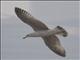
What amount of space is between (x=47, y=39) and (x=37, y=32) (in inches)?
27.0

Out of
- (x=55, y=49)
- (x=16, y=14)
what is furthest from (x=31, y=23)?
(x=55, y=49)

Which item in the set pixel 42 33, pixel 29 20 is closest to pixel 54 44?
pixel 42 33

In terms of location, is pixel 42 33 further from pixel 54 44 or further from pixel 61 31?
pixel 54 44

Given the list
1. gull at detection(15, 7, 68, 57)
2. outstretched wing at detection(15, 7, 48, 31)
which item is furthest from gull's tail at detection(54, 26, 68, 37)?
outstretched wing at detection(15, 7, 48, 31)

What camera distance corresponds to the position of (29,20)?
5.08 meters

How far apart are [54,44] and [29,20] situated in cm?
91

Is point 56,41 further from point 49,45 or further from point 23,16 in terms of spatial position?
point 23,16

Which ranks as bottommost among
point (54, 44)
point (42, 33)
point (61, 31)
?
point (54, 44)

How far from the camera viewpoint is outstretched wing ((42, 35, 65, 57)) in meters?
4.89

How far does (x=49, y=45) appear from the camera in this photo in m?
5.18

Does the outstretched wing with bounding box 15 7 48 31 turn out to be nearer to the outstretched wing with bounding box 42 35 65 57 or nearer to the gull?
the gull

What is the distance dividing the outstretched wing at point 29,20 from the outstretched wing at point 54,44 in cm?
41

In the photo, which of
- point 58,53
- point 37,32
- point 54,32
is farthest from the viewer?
point 58,53

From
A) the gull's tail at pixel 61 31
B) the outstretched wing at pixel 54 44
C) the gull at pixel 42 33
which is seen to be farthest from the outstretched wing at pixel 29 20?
the gull's tail at pixel 61 31
